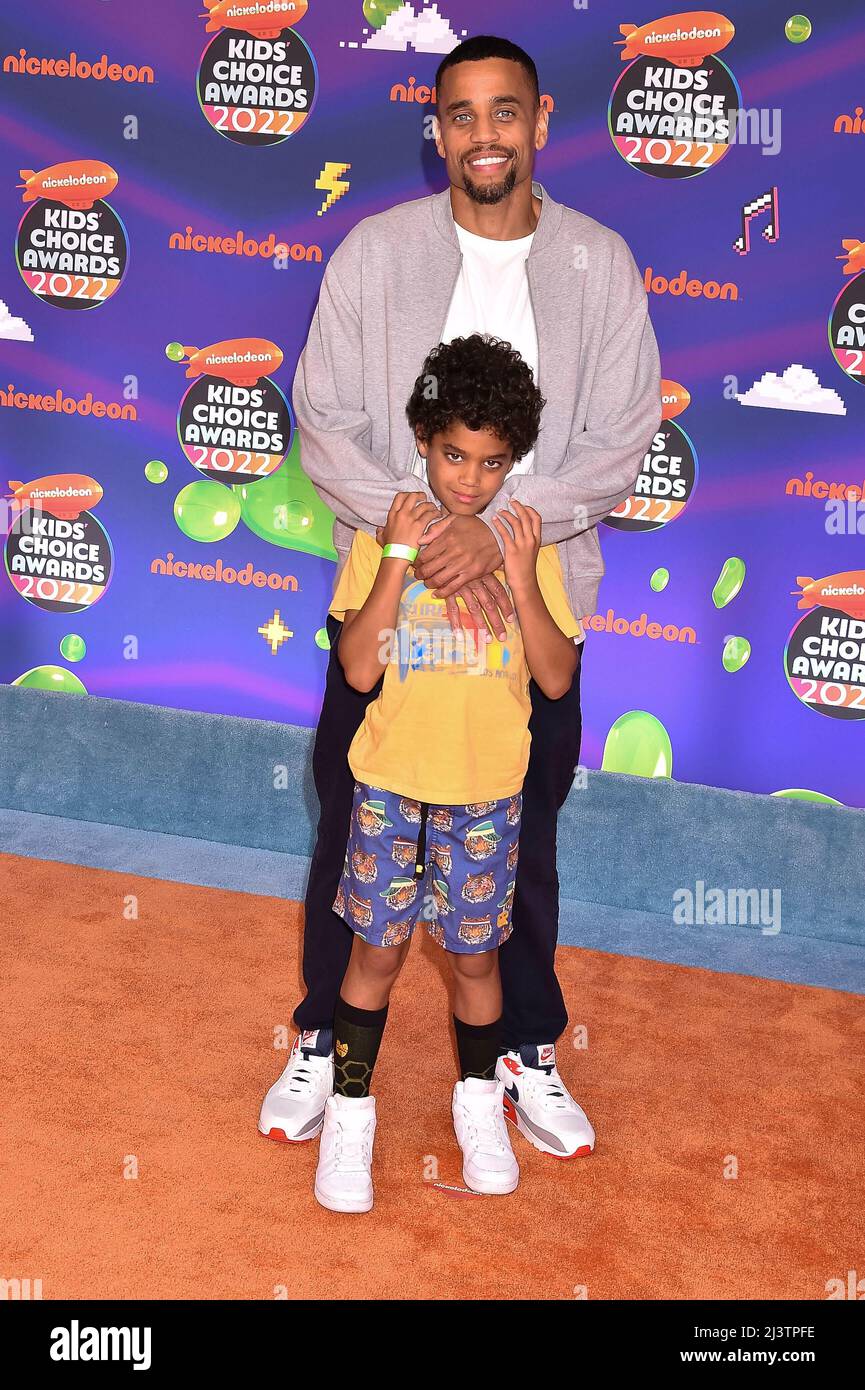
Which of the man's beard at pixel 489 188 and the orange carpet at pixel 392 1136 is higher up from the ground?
the man's beard at pixel 489 188

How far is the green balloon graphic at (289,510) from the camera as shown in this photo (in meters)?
3.85

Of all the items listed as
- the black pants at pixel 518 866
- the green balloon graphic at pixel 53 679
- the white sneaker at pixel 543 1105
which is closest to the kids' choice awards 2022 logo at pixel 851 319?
the black pants at pixel 518 866

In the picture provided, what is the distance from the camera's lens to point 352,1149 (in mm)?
2473

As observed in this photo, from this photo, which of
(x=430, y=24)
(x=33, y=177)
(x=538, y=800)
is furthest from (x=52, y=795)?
(x=430, y=24)

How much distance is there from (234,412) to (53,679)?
937mm

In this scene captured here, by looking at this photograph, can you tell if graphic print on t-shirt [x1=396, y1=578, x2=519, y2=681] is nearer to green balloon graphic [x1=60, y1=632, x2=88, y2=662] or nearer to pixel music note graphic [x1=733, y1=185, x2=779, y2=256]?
pixel music note graphic [x1=733, y1=185, x2=779, y2=256]

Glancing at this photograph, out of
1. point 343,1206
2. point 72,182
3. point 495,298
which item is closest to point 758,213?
point 495,298

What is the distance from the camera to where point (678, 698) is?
3.72m

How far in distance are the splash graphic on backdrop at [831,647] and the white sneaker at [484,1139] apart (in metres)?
1.50

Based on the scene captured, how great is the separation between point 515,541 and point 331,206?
173 cm

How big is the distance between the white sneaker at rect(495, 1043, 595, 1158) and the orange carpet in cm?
3

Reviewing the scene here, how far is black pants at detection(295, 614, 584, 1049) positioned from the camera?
2602 millimetres

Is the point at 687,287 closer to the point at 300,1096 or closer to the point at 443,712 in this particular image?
the point at 443,712

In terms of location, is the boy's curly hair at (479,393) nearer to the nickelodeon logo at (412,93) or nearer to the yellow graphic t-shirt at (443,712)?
the yellow graphic t-shirt at (443,712)
